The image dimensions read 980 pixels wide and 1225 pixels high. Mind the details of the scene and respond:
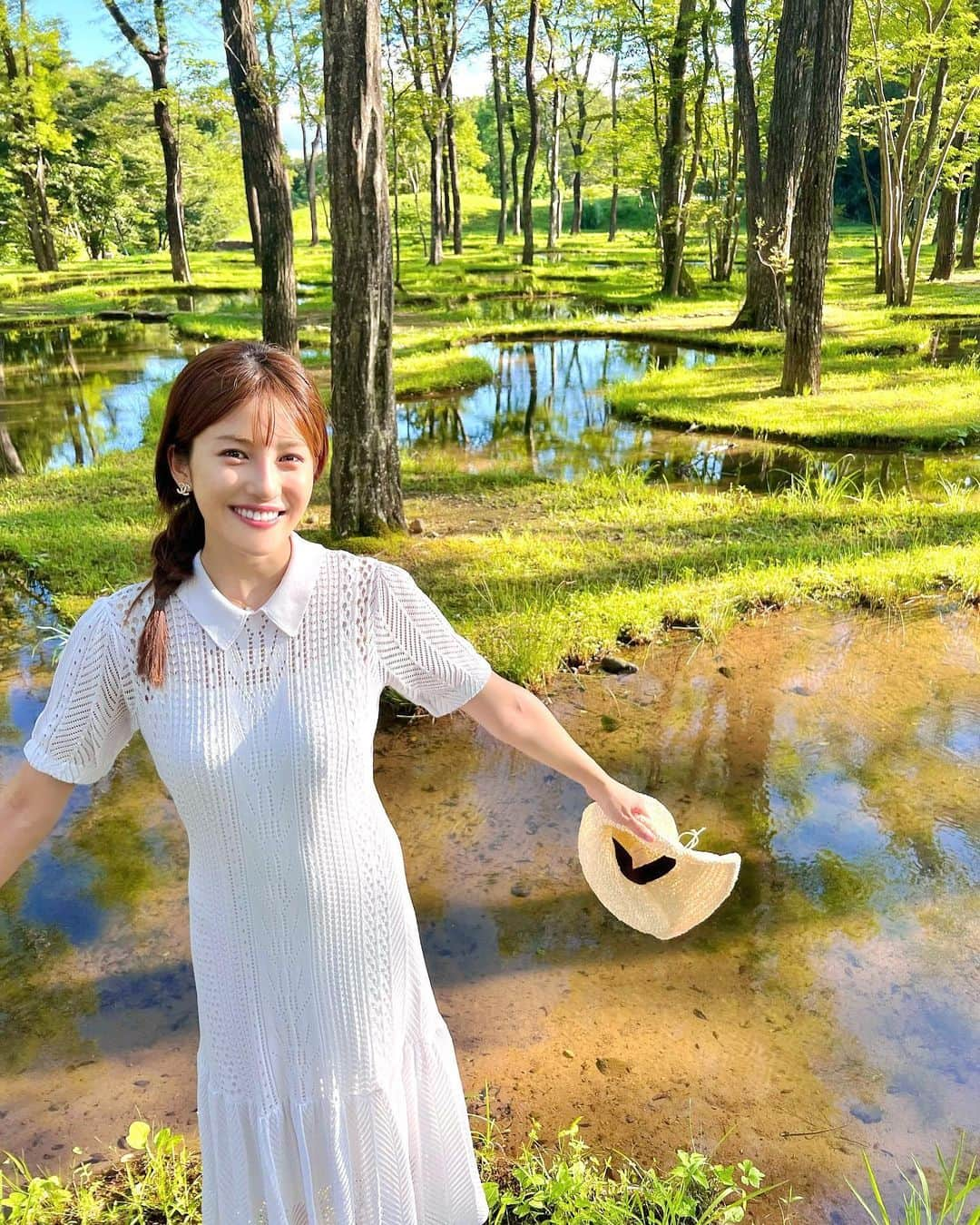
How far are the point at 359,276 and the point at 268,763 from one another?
459 cm

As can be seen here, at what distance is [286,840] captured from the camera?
1.48 meters

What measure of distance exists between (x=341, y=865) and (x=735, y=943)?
6.48 feet

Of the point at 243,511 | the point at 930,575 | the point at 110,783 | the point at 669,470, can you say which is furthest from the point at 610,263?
the point at 243,511

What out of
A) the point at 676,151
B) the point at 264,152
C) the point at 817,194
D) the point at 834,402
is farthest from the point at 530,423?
the point at 676,151

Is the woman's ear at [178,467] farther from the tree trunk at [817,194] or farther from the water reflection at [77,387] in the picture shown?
the tree trunk at [817,194]

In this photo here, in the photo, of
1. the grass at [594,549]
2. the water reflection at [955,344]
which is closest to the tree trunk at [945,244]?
the water reflection at [955,344]

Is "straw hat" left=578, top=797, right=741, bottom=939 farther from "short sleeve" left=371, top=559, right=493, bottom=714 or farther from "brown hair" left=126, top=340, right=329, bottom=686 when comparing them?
"brown hair" left=126, top=340, right=329, bottom=686

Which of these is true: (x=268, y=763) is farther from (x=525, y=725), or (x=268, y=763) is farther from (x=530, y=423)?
(x=530, y=423)

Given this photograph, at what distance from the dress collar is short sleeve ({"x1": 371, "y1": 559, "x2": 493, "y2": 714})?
127 mm

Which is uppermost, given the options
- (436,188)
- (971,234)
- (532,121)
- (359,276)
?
(532,121)

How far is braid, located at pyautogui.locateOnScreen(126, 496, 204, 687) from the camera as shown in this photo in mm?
1427

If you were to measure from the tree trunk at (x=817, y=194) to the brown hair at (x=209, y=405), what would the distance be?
9176 millimetres

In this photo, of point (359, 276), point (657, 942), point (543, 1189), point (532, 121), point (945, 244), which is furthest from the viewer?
point (532, 121)

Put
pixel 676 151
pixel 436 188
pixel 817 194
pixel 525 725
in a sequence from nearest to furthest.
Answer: pixel 525 725 → pixel 817 194 → pixel 676 151 → pixel 436 188
